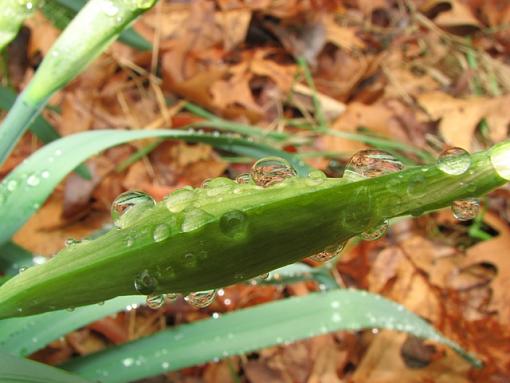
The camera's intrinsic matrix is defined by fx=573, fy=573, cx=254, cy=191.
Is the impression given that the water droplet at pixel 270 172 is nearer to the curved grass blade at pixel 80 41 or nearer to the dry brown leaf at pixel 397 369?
the curved grass blade at pixel 80 41

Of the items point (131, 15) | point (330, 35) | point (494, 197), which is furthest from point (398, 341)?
point (330, 35)

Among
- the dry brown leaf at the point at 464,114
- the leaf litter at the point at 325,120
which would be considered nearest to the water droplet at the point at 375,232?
the leaf litter at the point at 325,120

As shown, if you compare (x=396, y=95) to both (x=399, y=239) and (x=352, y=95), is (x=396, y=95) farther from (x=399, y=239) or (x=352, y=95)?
(x=399, y=239)

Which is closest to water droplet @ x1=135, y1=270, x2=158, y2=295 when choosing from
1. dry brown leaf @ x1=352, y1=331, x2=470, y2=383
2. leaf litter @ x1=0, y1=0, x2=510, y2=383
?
leaf litter @ x1=0, y1=0, x2=510, y2=383

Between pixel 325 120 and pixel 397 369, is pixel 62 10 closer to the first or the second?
pixel 325 120

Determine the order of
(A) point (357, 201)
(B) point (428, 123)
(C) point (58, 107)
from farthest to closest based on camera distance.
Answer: (B) point (428, 123), (C) point (58, 107), (A) point (357, 201)

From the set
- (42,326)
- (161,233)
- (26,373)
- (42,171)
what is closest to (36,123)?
(42,171)
